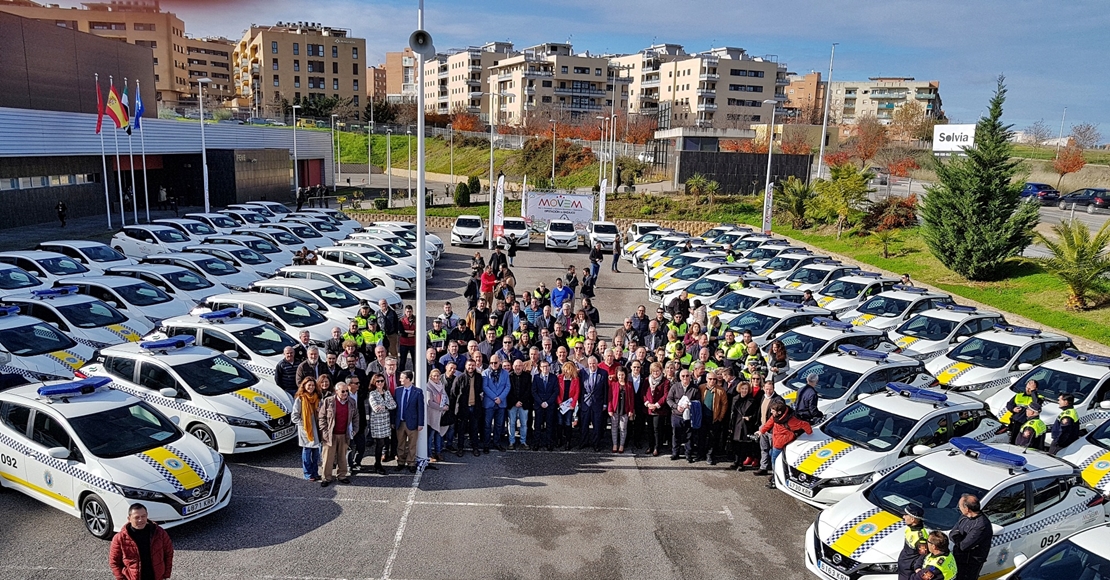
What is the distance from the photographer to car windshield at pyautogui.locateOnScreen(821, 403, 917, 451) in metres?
9.47

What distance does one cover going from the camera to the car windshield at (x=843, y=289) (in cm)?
1869

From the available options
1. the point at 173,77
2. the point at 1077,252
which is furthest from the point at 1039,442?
the point at 173,77

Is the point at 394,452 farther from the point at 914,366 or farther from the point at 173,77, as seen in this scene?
the point at 173,77

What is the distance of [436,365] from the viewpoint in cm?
1124

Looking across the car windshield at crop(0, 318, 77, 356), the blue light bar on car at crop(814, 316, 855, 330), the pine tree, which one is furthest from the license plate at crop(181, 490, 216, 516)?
the pine tree

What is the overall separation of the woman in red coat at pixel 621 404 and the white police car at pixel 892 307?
26.8 feet

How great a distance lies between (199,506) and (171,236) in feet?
59.4

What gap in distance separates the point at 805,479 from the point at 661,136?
192 feet

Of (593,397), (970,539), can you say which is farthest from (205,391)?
(970,539)

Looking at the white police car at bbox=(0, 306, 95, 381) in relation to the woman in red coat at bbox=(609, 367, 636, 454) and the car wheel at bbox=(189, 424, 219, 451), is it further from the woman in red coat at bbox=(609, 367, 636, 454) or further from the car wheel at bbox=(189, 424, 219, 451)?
the woman in red coat at bbox=(609, 367, 636, 454)

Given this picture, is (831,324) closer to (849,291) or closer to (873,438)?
(849,291)

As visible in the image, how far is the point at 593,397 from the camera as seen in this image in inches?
432

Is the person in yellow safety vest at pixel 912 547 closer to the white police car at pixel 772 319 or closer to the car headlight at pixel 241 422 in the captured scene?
the white police car at pixel 772 319

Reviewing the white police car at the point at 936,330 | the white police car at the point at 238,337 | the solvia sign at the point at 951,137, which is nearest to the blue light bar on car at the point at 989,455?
the white police car at the point at 936,330
